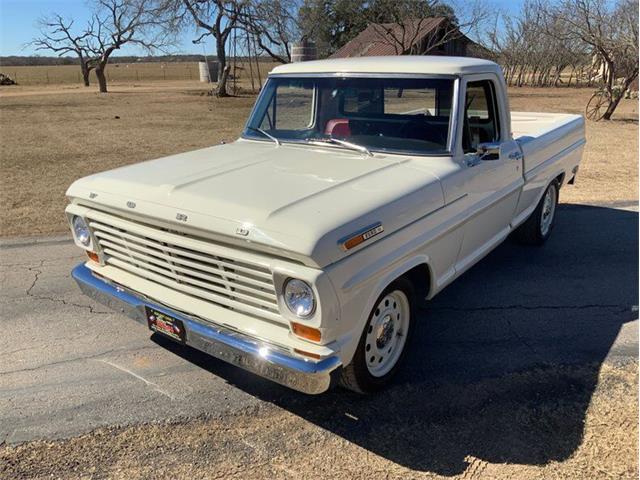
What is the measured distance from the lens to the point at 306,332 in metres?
2.67

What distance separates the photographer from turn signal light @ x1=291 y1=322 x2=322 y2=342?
2637mm

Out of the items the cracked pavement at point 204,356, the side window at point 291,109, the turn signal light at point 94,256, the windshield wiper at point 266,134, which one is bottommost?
the cracked pavement at point 204,356

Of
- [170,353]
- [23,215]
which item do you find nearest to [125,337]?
[170,353]

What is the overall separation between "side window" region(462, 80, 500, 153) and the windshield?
22 centimetres

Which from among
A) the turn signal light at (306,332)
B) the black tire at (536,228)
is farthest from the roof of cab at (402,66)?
the turn signal light at (306,332)

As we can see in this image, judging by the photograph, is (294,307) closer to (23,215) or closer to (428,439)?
(428,439)

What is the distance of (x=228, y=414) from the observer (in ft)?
10.3

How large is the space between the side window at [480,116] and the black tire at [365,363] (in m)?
1.30

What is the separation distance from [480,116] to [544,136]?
1506 mm

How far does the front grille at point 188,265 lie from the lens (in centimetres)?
276

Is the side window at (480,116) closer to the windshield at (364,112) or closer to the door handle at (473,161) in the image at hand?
the door handle at (473,161)

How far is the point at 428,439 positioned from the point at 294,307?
109 centimetres

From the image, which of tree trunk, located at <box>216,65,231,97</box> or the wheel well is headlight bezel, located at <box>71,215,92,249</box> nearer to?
the wheel well

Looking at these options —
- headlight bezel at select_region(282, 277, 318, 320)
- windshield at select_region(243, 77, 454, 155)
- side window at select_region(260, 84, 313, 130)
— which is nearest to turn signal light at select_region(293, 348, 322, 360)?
headlight bezel at select_region(282, 277, 318, 320)
